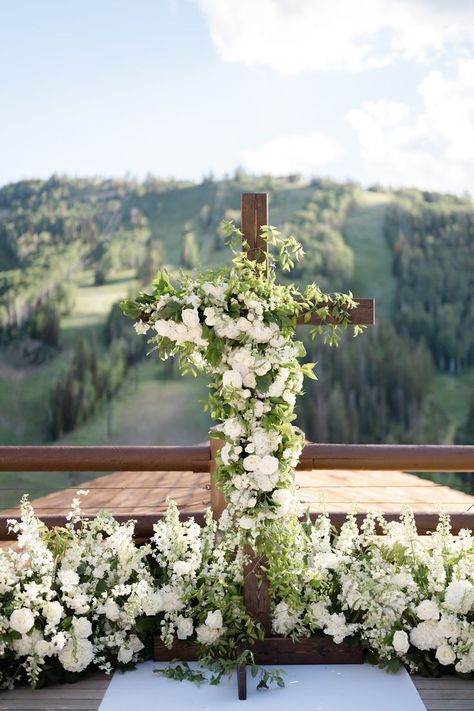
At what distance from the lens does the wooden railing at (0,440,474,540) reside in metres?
4.02

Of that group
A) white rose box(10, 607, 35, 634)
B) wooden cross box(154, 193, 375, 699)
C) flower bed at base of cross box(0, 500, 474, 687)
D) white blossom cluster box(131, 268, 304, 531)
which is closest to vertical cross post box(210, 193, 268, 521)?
wooden cross box(154, 193, 375, 699)

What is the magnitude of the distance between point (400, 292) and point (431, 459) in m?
33.7

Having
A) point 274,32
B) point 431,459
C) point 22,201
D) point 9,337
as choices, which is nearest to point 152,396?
point 9,337

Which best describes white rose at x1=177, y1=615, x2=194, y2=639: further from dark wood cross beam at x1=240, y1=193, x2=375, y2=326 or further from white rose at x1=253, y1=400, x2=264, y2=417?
dark wood cross beam at x1=240, y1=193, x2=375, y2=326

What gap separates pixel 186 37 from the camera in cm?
3588

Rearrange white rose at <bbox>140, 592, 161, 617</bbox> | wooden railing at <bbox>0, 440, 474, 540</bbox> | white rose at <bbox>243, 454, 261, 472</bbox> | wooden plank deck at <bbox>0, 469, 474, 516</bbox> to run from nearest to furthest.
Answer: white rose at <bbox>243, 454, 261, 472</bbox>
white rose at <bbox>140, 592, 161, 617</bbox>
wooden railing at <bbox>0, 440, 474, 540</bbox>
wooden plank deck at <bbox>0, 469, 474, 516</bbox>

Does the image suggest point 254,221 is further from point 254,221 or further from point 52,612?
point 52,612

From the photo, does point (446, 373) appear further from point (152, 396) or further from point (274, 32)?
point (274, 32)

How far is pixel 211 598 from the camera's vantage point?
351cm

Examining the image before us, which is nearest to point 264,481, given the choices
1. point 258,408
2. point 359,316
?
point 258,408

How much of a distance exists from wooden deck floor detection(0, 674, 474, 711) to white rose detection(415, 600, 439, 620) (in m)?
0.26

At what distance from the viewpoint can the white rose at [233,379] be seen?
329 cm

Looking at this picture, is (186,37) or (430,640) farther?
(186,37)

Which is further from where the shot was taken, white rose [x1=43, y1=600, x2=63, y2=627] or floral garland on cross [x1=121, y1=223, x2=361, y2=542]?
white rose [x1=43, y1=600, x2=63, y2=627]
